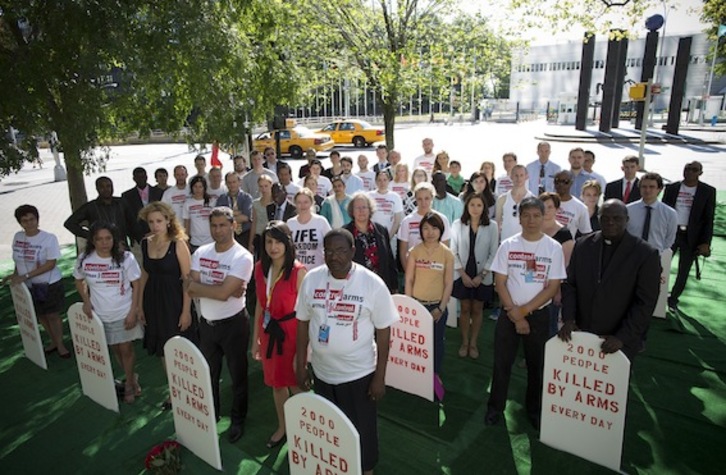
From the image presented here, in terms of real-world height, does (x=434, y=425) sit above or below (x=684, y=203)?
below

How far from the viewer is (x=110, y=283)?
14.7 feet

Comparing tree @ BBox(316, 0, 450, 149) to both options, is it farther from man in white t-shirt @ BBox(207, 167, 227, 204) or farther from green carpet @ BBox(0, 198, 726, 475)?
green carpet @ BBox(0, 198, 726, 475)

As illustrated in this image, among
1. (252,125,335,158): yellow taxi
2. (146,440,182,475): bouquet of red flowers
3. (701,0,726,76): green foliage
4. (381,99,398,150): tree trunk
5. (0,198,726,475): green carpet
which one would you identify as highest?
(701,0,726,76): green foliage

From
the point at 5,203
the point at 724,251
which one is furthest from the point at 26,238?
the point at 5,203

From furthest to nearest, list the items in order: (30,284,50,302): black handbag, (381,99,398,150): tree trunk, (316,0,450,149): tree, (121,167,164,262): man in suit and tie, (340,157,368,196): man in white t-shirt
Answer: (381,99,398,150): tree trunk, (316,0,450,149): tree, (340,157,368,196): man in white t-shirt, (121,167,164,262): man in suit and tie, (30,284,50,302): black handbag

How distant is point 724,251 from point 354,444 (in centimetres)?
932

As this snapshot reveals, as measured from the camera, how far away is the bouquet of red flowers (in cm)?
379

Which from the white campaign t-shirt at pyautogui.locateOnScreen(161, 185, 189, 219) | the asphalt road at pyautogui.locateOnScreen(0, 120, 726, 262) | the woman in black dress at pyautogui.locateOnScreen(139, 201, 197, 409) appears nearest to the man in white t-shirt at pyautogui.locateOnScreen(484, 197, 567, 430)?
the woman in black dress at pyautogui.locateOnScreen(139, 201, 197, 409)

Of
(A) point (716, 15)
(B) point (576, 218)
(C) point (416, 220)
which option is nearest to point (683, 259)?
(B) point (576, 218)

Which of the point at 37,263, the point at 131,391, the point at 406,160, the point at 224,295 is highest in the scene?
the point at 224,295

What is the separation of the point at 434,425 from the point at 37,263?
4.60 meters

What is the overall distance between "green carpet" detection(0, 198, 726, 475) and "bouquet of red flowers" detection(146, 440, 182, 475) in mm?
111

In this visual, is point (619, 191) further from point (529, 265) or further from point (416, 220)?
point (529, 265)

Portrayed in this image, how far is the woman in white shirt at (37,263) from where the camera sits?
213 inches
